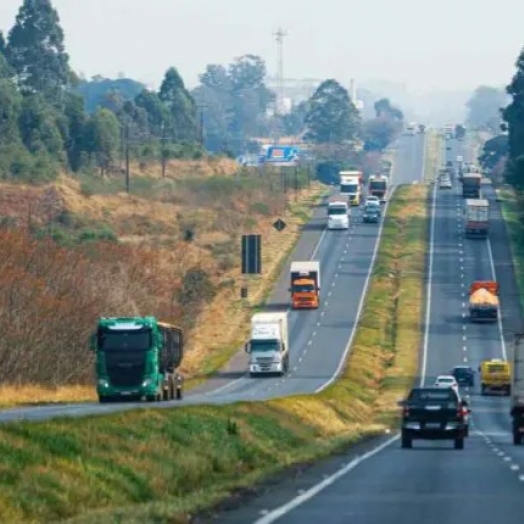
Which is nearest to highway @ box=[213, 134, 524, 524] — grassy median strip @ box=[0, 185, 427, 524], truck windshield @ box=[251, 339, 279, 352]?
grassy median strip @ box=[0, 185, 427, 524]

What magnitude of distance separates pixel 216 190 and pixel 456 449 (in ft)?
466

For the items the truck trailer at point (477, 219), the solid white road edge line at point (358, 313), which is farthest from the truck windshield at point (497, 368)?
the truck trailer at point (477, 219)

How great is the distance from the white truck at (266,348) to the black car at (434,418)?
5061 centimetres

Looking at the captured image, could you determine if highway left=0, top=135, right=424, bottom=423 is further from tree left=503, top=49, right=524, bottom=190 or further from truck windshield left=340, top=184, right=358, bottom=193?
tree left=503, top=49, right=524, bottom=190

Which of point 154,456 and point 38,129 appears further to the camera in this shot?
point 38,129

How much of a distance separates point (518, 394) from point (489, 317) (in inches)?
2725

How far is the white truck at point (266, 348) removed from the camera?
101 meters

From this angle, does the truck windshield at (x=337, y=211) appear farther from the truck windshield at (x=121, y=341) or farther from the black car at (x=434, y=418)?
the black car at (x=434, y=418)

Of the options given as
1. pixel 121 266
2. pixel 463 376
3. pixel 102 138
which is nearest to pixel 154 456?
pixel 463 376

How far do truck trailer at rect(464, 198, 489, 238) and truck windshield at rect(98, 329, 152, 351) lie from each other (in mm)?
93291

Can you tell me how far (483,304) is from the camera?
4737 inches

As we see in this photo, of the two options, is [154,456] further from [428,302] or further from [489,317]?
[428,302]

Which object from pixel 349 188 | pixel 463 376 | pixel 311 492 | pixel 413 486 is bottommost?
pixel 463 376

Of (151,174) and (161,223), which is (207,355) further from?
(151,174)
